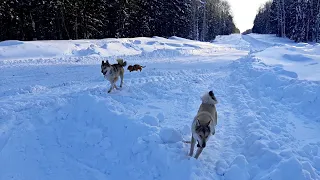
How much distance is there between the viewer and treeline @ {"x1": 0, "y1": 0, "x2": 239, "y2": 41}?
33.6m

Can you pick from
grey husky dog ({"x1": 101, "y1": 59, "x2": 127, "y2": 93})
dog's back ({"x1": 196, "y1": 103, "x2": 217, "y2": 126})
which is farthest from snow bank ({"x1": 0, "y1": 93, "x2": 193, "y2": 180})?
grey husky dog ({"x1": 101, "y1": 59, "x2": 127, "y2": 93})

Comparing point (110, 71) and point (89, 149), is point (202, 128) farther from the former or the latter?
point (110, 71)

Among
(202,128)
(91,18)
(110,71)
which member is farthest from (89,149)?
(91,18)

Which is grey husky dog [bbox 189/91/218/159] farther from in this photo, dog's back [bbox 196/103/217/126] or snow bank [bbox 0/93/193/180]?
snow bank [bbox 0/93/193/180]

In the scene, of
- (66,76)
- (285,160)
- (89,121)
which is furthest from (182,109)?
(66,76)

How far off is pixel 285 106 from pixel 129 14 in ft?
119

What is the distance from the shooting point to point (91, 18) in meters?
37.7

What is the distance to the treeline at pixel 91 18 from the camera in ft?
110

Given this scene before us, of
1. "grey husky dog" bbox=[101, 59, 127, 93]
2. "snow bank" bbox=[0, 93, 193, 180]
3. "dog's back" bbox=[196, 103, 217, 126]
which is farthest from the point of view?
"grey husky dog" bbox=[101, 59, 127, 93]

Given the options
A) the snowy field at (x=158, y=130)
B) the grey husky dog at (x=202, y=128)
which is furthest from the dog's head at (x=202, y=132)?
the snowy field at (x=158, y=130)

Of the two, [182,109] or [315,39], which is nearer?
[182,109]

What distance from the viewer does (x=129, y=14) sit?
139ft

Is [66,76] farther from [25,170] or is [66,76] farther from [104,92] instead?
[25,170]

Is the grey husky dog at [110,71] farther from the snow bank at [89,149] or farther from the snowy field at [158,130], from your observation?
the snow bank at [89,149]
